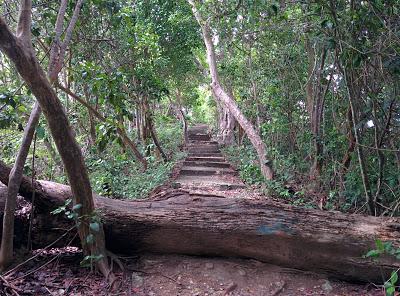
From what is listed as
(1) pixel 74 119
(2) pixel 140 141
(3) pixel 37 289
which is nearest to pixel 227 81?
(2) pixel 140 141

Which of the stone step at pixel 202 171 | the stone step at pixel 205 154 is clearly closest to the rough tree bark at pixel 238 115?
the stone step at pixel 202 171

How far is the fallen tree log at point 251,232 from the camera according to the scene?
3.56 meters

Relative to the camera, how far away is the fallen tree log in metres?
3.56

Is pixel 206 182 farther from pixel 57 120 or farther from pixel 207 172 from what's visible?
pixel 57 120

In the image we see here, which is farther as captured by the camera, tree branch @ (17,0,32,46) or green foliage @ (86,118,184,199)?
green foliage @ (86,118,184,199)

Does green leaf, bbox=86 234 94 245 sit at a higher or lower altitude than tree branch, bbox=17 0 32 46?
lower

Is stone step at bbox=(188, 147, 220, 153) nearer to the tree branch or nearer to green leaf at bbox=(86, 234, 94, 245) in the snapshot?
green leaf at bbox=(86, 234, 94, 245)

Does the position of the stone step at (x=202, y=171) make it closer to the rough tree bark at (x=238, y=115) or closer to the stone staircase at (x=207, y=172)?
the stone staircase at (x=207, y=172)

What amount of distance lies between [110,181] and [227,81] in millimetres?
8861

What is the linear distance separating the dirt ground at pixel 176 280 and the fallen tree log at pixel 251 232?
4.5 inches

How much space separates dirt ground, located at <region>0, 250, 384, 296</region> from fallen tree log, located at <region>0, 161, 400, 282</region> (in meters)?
0.11

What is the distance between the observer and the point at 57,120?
3.00 meters

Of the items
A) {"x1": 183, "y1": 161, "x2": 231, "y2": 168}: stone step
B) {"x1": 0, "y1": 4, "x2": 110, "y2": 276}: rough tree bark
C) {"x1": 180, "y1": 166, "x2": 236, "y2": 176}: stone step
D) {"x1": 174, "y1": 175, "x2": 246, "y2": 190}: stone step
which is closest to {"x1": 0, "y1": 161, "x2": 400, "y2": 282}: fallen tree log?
{"x1": 0, "y1": 4, "x2": 110, "y2": 276}: rough tree bark

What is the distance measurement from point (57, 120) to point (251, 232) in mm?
2198
